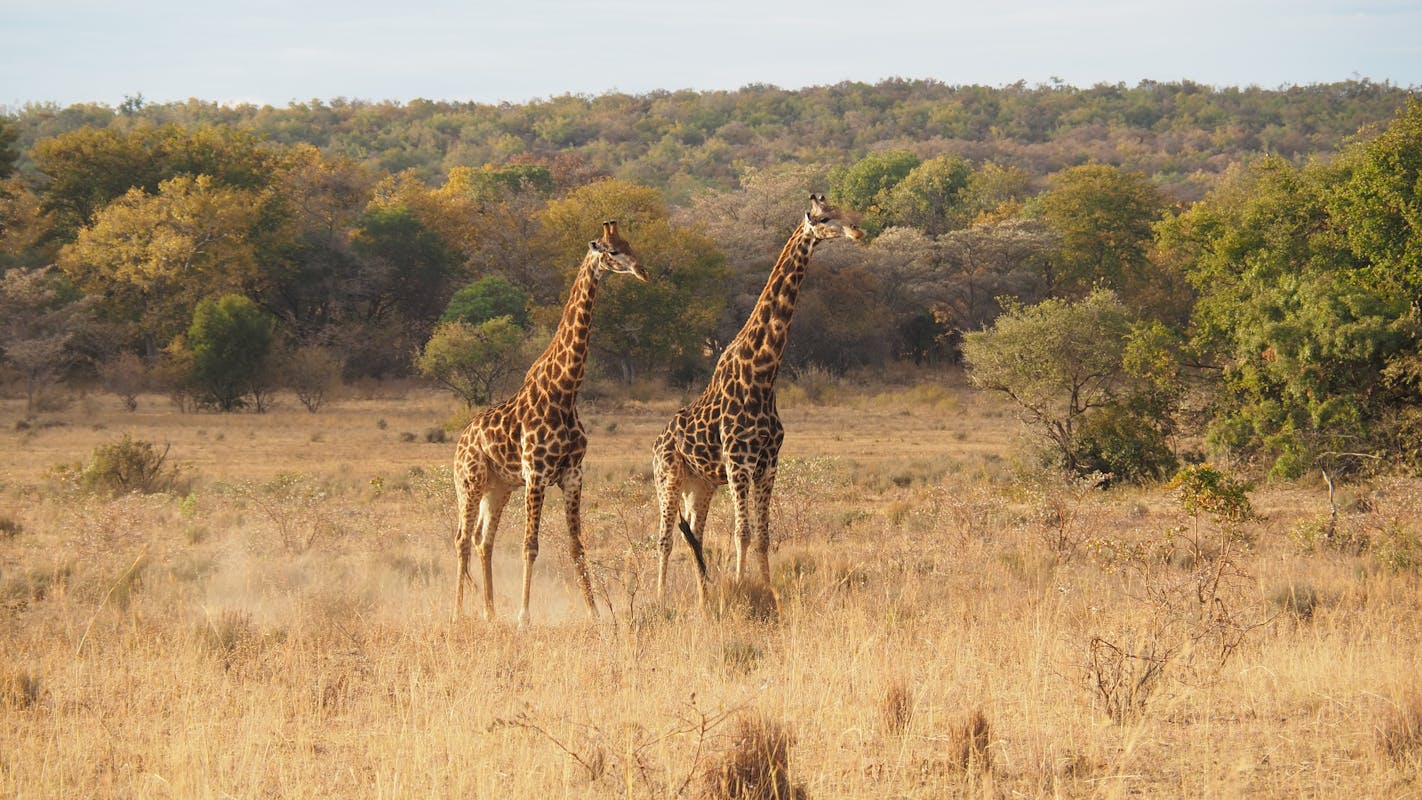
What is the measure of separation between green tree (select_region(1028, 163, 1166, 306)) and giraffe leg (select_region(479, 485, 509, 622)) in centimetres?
4207

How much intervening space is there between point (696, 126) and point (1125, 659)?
123 metres

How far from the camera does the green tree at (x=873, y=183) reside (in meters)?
58.2

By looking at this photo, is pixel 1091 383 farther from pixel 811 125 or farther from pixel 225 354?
pixel 811 125

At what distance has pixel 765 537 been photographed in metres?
9.55

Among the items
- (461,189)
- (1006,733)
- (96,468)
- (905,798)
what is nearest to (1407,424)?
(1006,733)

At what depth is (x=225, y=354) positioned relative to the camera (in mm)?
35656

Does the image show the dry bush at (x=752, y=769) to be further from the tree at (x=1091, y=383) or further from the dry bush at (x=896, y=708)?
the tree at (x=1091, y=383)

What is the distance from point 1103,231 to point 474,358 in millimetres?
26847

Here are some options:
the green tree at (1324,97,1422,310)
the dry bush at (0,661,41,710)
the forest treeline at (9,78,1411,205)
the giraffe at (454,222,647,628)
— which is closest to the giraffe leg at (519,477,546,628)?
the giraffe at (454,222,647,628)

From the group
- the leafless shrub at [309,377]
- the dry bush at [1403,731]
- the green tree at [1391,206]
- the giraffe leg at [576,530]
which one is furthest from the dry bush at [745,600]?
the leafless shrub at [309,377]

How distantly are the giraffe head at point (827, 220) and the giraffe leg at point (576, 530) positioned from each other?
2.45 meters

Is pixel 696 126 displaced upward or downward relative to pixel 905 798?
upward

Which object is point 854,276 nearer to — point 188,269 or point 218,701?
point 188,269

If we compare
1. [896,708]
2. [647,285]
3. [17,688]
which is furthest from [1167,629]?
[647,285]
